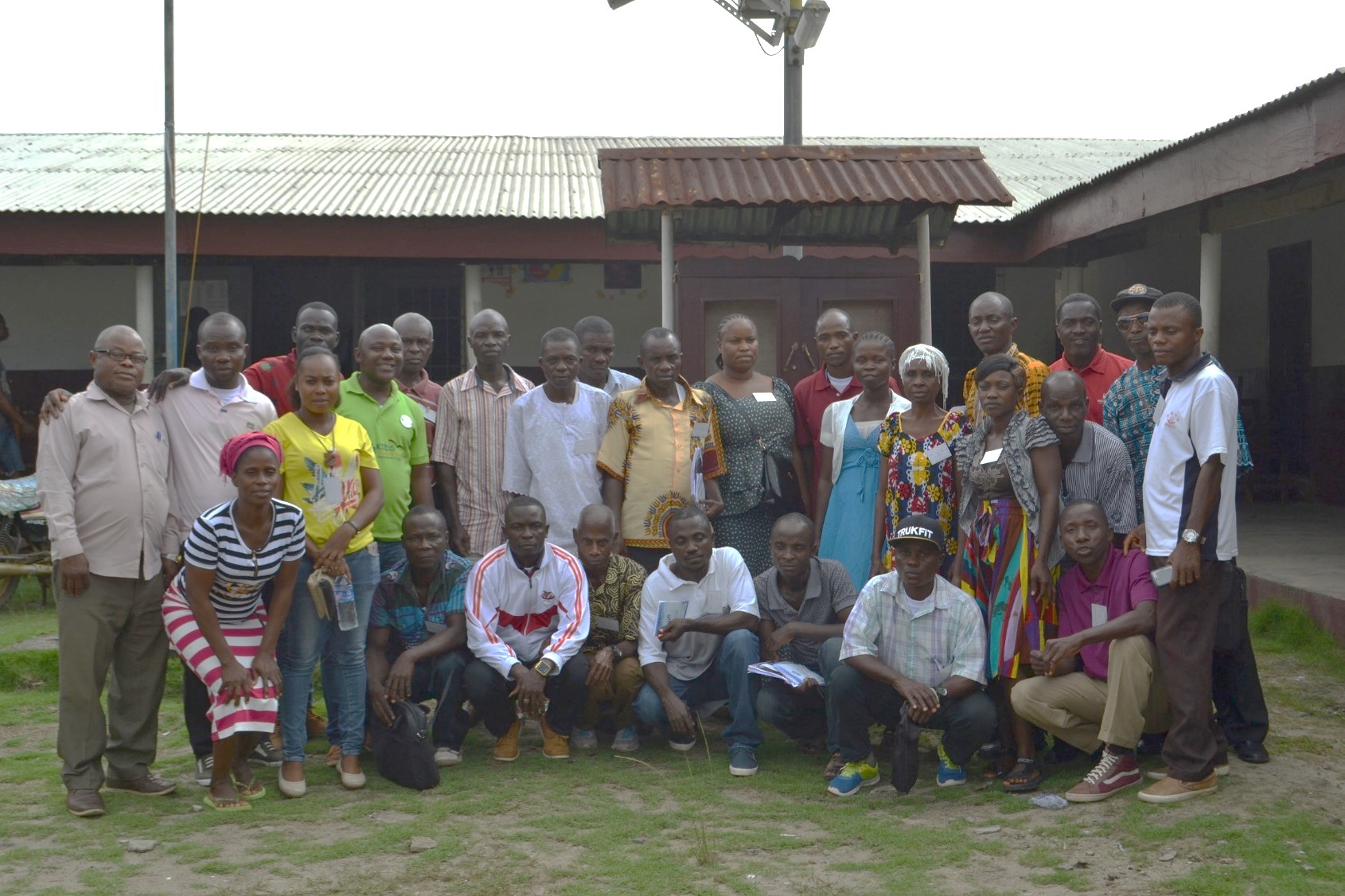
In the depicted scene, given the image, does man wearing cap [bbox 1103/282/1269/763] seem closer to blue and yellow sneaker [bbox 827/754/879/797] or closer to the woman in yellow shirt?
blue and yellow sneaker [bbox 827/754/879/797]

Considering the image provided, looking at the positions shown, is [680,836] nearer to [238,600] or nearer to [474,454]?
[238,600]

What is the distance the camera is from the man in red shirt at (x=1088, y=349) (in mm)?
5410

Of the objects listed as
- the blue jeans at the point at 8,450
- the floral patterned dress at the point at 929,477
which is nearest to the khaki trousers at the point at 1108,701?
the floral patterned dress at the point at 929,477

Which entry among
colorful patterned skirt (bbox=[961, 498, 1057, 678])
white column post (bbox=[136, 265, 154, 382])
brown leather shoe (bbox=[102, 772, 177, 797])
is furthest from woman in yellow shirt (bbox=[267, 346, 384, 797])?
white column post (bbox=[136, 265, 154, 382])

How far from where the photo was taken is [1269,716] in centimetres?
554

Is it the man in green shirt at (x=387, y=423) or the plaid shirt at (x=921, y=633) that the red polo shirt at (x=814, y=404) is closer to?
the plaid shirt at (x=921, y=633)

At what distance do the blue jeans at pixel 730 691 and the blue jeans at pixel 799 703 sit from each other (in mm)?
65

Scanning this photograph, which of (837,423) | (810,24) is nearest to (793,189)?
(837,423)

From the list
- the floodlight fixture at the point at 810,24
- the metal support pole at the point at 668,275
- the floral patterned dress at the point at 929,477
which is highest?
the floodlight fixture at the point at 810,24

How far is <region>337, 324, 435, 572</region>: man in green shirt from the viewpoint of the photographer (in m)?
5.18

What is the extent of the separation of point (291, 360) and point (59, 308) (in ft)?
26.5

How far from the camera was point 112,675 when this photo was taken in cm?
479

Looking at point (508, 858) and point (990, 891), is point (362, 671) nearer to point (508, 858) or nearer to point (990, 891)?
point (508, 858)

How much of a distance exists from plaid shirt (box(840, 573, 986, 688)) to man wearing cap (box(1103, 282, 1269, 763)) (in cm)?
82
